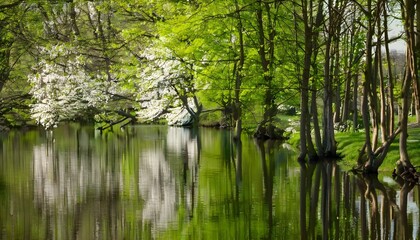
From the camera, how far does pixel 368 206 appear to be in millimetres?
18203

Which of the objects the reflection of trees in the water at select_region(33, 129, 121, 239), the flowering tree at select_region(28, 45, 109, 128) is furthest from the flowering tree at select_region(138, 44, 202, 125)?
the reflection of trees in the water at select_region(33, 129, 121, 239)

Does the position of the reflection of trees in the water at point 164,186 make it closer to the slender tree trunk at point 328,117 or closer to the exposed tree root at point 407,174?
the slender tree trunk at point 328,117

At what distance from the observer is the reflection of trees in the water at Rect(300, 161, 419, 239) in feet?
47.8

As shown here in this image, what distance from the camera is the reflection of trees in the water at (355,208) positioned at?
14.6 meters

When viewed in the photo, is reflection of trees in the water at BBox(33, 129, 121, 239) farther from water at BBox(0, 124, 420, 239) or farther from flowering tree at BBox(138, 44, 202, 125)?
flowering tree at BBox(138, 44, 202, 125)

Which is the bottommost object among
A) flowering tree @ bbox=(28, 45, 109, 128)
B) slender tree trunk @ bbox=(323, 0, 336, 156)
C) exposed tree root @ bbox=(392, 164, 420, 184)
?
exposed tree root @ bbox=(392, 164, 420, 184)

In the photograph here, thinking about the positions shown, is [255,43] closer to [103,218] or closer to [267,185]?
[267,185]

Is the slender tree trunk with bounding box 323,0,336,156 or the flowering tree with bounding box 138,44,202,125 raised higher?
the flowering tree with bounding box 138,44,202,125

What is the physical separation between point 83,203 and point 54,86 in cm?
3577

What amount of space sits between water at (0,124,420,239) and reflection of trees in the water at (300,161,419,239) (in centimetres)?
2

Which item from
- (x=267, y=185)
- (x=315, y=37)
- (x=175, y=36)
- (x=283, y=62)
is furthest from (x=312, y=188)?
(x=175, y=36)

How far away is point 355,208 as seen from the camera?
1792 cm

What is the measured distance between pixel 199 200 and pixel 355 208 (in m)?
4.12

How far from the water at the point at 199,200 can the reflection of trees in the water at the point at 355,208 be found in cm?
2
